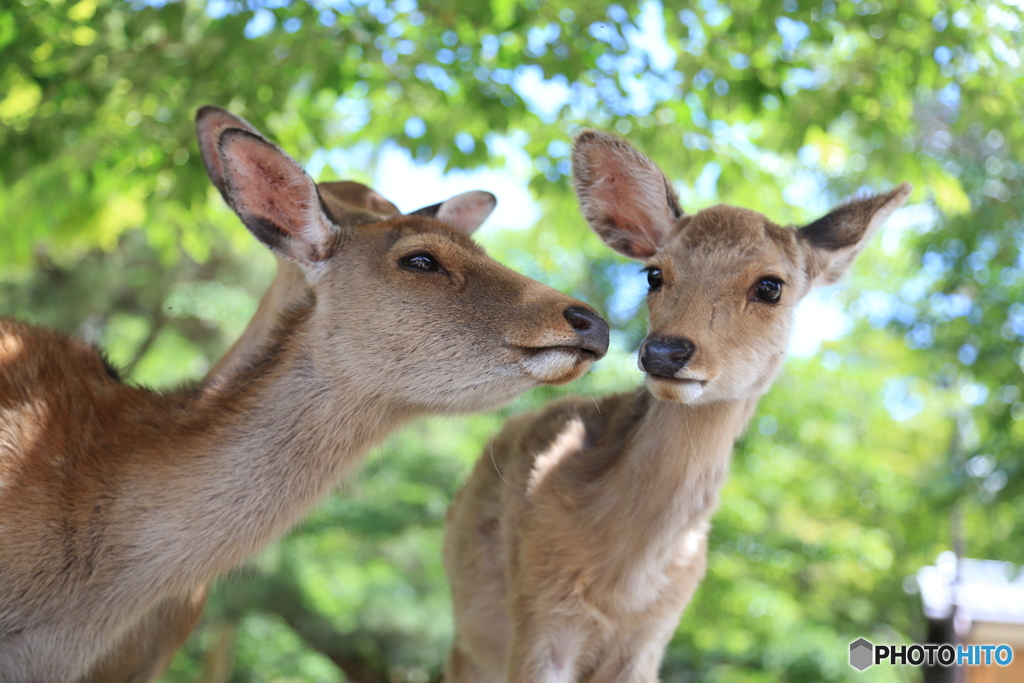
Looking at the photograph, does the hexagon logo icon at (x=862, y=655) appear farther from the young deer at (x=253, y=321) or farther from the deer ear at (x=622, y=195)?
the young deer at (x=253, y=321)

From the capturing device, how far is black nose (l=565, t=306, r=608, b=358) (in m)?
2.60

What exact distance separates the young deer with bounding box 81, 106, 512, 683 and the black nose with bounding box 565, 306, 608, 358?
35.4 inches

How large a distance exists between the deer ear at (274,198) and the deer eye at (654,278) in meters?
1.03

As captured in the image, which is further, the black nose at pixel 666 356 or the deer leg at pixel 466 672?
the deer leg at pixel 466 672

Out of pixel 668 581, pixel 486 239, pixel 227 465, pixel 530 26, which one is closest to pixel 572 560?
pixel 668 581

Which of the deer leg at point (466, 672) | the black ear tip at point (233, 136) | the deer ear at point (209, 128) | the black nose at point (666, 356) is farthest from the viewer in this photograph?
the deer leg at point (466, 672)

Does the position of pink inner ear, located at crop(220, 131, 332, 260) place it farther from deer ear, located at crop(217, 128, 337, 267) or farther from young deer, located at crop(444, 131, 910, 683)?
young deer, located at crop(444, 131, 910, 683)

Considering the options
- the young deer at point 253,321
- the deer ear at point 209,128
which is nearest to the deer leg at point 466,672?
the young deer at point 253,321

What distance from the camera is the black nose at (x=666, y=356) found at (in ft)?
8.18

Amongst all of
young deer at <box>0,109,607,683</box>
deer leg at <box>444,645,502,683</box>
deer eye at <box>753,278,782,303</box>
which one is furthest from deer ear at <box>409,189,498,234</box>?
deer leg at <box>444,645,502,683</box>

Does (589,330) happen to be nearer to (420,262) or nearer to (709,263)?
(709,263)

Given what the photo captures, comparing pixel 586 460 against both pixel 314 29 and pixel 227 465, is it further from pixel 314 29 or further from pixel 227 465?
pixel 314 29

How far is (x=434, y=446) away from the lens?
36.0ft

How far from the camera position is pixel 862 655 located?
4203mm
